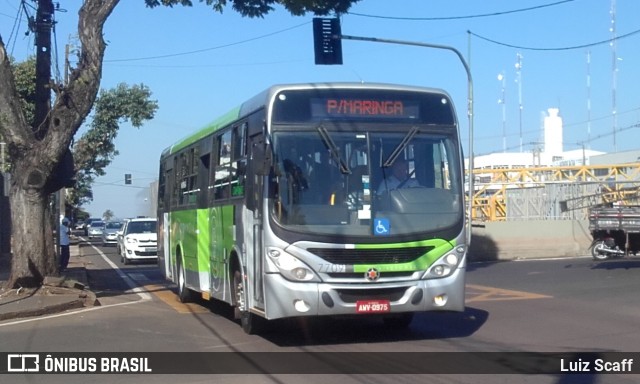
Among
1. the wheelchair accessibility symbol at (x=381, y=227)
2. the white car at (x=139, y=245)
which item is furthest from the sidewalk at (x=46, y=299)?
the white car at (x=139, y=245)

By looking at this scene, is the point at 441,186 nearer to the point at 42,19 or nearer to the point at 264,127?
the point at 264,127

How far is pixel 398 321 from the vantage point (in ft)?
43.9

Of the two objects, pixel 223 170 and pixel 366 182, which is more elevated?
pixel 223 170

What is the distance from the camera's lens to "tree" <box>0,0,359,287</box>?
17.3 m

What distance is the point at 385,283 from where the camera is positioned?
11461 millimetres

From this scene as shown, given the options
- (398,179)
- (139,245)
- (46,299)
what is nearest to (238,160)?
(398,179)

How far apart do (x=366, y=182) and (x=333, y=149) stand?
0.61 meters

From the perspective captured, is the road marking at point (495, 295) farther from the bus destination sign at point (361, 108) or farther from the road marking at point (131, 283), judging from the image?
the road marking at point (131, 283)

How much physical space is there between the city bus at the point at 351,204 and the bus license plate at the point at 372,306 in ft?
0.04

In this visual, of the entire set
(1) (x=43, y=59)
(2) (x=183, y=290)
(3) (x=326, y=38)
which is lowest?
(2) (x=183, y=290)

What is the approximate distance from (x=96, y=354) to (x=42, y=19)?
36.6 feet

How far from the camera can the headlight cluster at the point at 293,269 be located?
36.9ft

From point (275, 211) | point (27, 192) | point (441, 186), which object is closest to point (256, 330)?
point (275, 211)

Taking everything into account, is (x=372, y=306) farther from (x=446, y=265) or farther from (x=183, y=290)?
(x=183, y=290)
